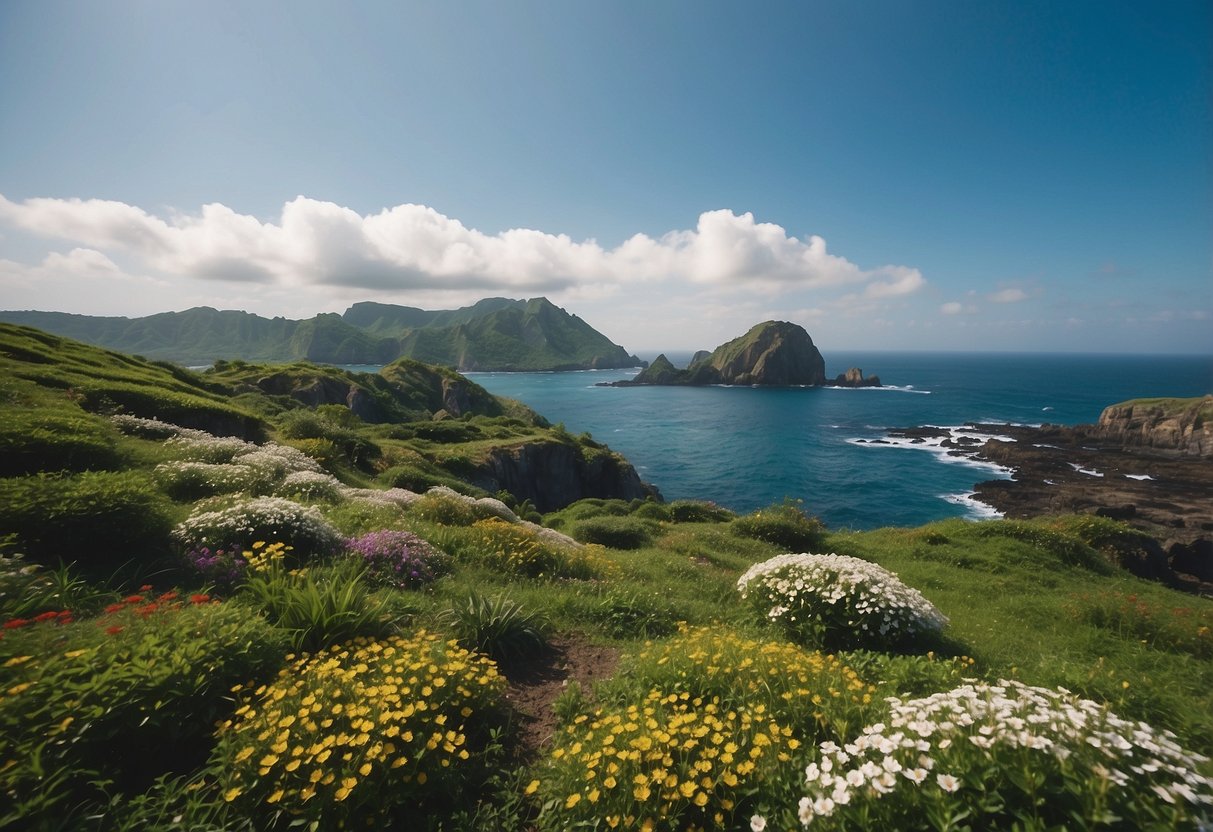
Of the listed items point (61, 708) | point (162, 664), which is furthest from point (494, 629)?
point (61, 708)

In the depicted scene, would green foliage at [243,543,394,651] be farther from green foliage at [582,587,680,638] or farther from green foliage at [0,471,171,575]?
green foliage at [582,587,680,638]

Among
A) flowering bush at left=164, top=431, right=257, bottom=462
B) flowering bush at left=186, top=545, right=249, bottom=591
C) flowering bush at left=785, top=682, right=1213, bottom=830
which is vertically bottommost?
flowering bush at left=186, top=545, right=249, bottom=591

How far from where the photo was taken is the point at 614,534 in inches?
829

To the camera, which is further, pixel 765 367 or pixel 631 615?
pixel 765 367

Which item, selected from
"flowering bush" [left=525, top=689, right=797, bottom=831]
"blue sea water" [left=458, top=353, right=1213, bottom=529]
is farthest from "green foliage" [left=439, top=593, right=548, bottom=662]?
"blue sea water" [left=458, top=353, right=1213, bottom=529]

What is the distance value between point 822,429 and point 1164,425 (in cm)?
4476

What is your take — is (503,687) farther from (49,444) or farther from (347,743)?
(49,444)

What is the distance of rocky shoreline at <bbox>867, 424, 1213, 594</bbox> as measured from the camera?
2970cm

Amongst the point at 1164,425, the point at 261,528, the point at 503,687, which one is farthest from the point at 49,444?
the point at 1164,425

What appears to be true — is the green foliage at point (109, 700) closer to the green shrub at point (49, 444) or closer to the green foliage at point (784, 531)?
the green shrub at point (49, 444)

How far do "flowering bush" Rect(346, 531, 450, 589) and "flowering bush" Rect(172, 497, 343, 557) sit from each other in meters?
0.59

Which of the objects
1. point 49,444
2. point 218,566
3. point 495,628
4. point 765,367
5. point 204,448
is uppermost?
point 765,367

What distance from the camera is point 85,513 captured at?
7.50 metres

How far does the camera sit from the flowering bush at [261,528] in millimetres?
8438
